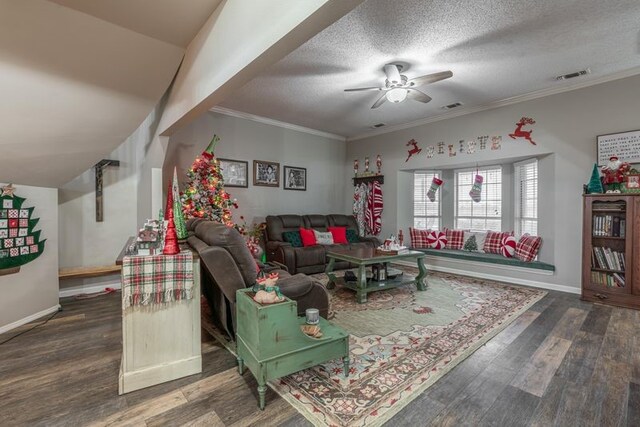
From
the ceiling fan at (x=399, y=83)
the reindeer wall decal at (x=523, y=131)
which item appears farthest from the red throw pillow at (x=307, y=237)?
the reindeer wall decal at (x=523, y=131)

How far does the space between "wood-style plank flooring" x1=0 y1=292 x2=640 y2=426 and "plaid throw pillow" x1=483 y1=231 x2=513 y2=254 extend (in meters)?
2.20

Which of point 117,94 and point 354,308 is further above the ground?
point 117,94

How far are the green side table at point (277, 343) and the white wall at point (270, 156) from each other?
3.29 meters

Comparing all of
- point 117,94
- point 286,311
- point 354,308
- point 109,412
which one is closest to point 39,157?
point 117,94

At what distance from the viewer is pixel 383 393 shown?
1837 mm

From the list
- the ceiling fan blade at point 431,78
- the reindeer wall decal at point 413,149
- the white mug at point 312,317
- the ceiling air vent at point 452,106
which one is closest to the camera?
the white mug at point 312,317

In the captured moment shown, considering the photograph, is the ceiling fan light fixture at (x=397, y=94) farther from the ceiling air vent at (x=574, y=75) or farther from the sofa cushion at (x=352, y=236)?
the sofa cushion at (x=352, y=236)

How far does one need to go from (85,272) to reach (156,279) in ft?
8.42

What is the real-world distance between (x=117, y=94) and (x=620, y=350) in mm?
4530

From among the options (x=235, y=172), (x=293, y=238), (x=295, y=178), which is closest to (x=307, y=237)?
(x=293, y=238)

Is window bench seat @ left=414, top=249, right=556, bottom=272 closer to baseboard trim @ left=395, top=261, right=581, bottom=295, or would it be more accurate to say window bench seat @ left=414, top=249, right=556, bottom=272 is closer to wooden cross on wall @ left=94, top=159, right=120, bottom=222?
baseboard trim @ left=395, top=261, right=581, bottom=295

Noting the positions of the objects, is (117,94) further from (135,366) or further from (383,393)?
(383,393)

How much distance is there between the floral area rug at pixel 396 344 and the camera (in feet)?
5.74

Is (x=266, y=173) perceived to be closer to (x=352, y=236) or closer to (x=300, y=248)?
(x=300, y=248)
